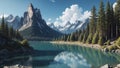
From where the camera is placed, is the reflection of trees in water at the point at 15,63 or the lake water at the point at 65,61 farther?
the reflection of trees in water at the point at 15,63

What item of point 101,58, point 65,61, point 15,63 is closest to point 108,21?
point 101,58

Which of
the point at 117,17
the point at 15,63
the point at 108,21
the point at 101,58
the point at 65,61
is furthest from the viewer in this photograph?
the point at 108,21

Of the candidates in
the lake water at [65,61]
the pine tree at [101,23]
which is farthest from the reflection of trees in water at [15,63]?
the pine tree at [101,23]

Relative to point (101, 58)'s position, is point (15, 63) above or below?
below

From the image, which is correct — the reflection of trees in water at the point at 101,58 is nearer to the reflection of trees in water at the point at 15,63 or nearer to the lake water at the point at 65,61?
the lake water at the point at 65,61

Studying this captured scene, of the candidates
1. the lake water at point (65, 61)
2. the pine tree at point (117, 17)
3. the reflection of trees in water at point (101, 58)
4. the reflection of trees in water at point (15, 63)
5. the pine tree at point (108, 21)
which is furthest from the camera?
the pine tree at point (108, 21)

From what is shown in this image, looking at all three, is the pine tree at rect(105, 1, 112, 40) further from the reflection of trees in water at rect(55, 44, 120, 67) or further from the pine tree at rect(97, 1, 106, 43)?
the reflection of trees in water at rect(55, 44, 120, 67)

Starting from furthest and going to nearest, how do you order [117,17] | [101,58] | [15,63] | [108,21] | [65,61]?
[108,21] → [117,17] → [101,58] → [65,61] → [15,63]

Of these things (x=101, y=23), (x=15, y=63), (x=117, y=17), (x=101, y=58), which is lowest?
(x=15, y=63)

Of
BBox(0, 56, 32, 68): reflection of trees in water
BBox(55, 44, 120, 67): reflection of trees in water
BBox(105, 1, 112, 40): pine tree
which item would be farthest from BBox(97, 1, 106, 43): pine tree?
BBox(0, 56, 32, 68): reflection of trees in water

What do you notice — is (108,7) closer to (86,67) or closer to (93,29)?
(93,29)

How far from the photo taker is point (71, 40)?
622 feet

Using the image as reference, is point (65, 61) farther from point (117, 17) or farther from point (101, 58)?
point (117, 17)

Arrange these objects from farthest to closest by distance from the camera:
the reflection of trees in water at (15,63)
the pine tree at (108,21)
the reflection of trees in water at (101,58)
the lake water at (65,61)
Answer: the pine tree at (108,21) → the reflection of trees in water at (101,58) → the reflection of trees in water at (15,63) → the lake water at (65,61)
